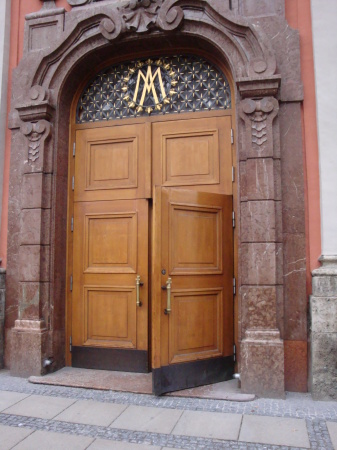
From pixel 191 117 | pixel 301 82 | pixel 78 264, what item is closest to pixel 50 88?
pixel 191 117

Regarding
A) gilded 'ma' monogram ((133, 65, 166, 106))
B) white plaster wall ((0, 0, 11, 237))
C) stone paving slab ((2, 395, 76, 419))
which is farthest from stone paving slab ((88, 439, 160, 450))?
gilded 'ma' monogram ((133, 65, 166, 106))

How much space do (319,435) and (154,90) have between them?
4578 millimetres

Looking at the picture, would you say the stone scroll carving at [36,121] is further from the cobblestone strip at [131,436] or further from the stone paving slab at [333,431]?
the stone paving slab at [333,431]

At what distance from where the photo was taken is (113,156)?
5863 mm

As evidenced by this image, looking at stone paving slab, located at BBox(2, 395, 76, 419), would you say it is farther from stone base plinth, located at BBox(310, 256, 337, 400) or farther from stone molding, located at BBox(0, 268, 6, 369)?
stone base plinth, located at BBox(310, 256, 337, 400)

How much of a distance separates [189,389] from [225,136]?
10.4 ft

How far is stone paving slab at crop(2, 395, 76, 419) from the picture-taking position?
422 cm

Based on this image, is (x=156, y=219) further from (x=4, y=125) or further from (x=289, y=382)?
(x=4, y=125)

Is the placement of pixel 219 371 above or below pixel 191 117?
below

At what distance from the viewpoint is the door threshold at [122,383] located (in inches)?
183

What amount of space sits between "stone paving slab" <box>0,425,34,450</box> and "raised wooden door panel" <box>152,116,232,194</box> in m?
3.28

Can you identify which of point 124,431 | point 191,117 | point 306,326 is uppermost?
point 191,117

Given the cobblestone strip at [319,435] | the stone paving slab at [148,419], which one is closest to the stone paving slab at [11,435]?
the stone paving slab at [148,419]

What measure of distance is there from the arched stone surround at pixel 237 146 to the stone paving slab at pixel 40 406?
76cm
